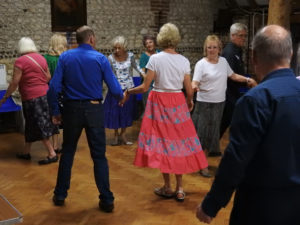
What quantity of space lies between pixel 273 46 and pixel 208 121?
319 cm

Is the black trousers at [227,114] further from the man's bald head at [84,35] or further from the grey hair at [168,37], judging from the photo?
the man's bald head at [84,35]

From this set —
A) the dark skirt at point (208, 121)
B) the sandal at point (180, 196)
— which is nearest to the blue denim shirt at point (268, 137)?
the sandal at point (180, 196)

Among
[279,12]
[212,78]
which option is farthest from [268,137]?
[279,12]

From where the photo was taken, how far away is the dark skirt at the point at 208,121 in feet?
16.0

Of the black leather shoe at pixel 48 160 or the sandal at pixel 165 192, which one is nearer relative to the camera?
the sandal at pixel 165 192

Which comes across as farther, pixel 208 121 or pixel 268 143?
pixel 208 121

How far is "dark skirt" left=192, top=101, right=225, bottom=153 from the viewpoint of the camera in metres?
4.87

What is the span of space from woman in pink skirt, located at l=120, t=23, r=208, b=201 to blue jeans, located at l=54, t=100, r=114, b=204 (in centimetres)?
39

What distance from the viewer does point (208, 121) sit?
4934 millimetres

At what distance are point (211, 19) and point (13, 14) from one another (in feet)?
16.5

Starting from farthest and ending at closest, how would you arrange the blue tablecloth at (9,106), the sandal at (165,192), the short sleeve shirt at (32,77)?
the blue tablecloth at (9,106) → the short sleeve shirt at (32,77) → the sandal at (165,192)

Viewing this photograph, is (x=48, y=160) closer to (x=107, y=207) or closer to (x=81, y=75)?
(x=107, y=207)

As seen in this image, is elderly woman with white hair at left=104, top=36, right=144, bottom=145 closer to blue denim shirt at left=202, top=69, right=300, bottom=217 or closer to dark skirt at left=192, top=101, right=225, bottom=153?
dark skirt at left=192, top=101, right=225, bottom=153

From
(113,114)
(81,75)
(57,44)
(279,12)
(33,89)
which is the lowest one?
(113,114)
